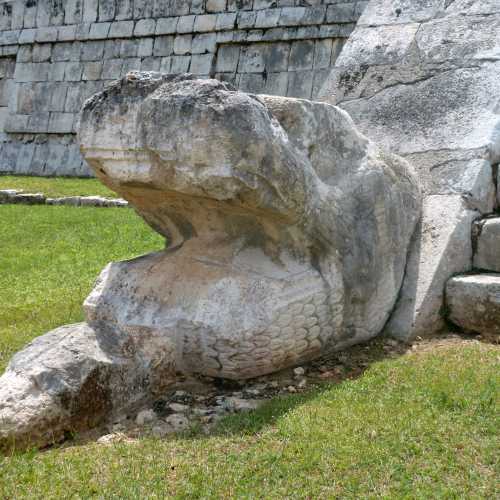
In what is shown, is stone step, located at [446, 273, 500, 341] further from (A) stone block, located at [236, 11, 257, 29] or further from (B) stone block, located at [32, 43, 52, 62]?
(B) stone block, located at [32, 43, 52, 62]

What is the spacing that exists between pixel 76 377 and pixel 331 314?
1045 millimetres

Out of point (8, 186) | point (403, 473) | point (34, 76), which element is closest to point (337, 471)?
point (403, 473)

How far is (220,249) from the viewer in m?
3.18

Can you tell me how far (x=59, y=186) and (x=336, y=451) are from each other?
9.59 meters

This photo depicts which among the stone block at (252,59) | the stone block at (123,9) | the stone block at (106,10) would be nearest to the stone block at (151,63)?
the stone block at (123,9)

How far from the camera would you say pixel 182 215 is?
3.20 metres

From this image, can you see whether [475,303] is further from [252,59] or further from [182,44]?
[182,44]

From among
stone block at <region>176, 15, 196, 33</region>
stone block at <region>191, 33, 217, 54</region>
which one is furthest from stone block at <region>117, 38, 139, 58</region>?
stone block at <region>191, 33, 217, 54</region>

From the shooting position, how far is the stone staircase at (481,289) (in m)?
3.53

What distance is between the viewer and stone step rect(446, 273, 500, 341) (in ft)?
11.6

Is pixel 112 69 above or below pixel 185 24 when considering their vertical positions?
below

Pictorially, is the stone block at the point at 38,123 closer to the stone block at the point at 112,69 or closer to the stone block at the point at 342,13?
the stone block at the point at 112,69

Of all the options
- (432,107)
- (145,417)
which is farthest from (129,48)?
(145,417)

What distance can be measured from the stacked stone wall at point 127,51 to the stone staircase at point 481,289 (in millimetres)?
7530
